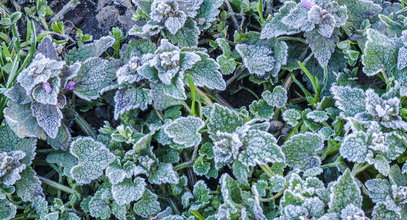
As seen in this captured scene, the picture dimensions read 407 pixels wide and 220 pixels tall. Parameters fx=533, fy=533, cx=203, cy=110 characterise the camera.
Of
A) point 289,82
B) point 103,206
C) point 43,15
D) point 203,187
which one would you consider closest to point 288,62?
point 289,82

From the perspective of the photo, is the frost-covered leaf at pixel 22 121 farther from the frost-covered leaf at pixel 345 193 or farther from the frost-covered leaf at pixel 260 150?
the frost-covered leaf at pixel 345 193

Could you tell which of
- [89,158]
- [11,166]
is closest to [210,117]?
[89,158]

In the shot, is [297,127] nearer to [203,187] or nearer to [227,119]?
[227,119]

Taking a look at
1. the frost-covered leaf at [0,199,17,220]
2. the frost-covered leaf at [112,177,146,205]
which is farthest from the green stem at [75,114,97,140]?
the frost-covered leaf at [0,199,17,220]

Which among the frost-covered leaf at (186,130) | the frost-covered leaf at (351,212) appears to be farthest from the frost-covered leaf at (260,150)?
the frost-covered leaf at (351,212)

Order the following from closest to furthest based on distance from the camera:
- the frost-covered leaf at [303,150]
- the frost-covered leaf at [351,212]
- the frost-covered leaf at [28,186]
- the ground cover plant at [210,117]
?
the frost-covered leaf at [351,212], the ground cover plant at [210,117], the frost-covered leaf at [303,150], the frost-covered leaf at [28,186]
